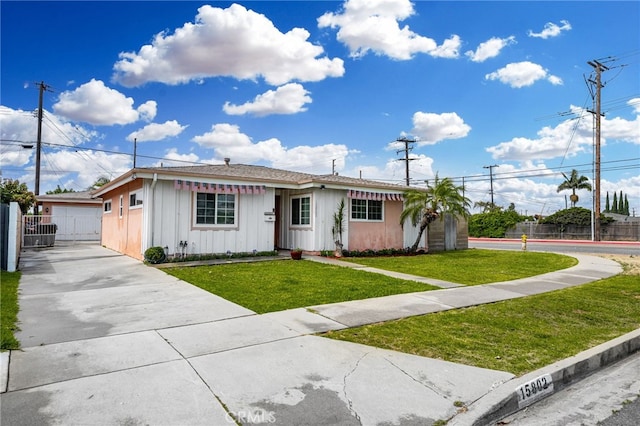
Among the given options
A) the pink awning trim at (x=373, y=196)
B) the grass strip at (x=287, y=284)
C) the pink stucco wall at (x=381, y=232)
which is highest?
the pink awning trim at (x=373, y=196)

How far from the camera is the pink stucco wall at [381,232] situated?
52.3 feet

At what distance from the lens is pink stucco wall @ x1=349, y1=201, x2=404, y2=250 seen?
15.9 meters

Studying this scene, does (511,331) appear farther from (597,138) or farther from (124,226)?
(597,138)

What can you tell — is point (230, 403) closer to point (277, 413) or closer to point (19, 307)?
point (277, 413)

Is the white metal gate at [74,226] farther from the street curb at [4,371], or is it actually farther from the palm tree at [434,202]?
the street curb at [4,371]

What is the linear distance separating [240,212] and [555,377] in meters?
11.5

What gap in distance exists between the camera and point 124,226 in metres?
15.3

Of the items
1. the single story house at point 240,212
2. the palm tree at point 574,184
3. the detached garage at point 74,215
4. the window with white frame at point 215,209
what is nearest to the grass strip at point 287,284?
the single story house at point 240,212

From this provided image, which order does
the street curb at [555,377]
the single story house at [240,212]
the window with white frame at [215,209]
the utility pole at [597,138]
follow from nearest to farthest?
the street curb at [555,377] < the single story house at [240,212] < the window with white frame at [215,209] < the utility pole at [597,138]

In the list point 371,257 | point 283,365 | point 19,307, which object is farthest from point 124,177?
point 283,365

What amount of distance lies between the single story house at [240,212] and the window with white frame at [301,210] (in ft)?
0.13

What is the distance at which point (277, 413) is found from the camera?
2.93 metres

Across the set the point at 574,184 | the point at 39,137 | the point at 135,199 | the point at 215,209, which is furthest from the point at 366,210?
the point at 574,184

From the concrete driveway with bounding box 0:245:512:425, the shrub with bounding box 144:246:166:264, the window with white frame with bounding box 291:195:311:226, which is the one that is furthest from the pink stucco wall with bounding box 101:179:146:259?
the concrete driveway with bounding box 0:245:512:425
